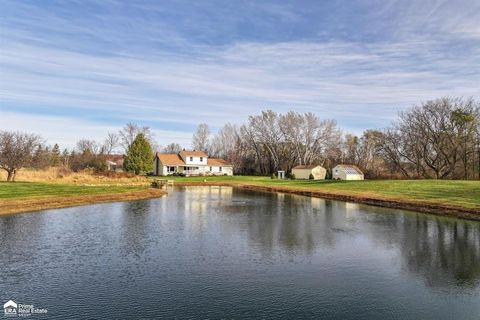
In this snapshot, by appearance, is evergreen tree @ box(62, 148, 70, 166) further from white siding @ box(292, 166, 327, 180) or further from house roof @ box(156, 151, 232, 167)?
white siding @ box(292, 166, 327, 180)

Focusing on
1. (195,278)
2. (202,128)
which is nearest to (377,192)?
(195,278)

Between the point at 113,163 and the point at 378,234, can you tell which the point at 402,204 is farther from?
the point at 113,163

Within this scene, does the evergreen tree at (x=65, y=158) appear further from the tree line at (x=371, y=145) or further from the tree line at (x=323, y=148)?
the tree line at (x=371, y=145)

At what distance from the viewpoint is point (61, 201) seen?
28.3 meters

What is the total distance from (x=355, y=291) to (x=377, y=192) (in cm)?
3211

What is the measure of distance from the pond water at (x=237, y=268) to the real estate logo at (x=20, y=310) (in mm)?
188

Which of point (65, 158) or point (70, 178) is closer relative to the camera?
point (70, 178)

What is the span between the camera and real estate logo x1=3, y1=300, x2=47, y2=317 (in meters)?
8.84

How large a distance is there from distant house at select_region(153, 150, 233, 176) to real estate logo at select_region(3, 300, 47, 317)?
6939 centimetres

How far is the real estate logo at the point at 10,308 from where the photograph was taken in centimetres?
884

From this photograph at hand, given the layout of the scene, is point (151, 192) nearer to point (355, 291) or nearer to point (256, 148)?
point (355, 291)

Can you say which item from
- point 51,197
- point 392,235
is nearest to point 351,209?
point 392,235

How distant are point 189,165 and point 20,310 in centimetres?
7272

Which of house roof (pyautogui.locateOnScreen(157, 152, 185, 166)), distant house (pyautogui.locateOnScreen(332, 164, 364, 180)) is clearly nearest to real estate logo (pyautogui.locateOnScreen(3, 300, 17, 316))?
distant house (pyautogui.locateOnScreen(332, 164, 364, 180))
